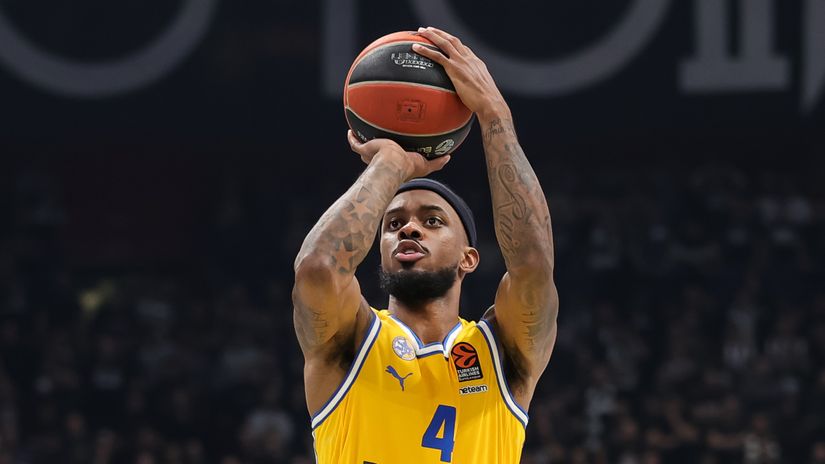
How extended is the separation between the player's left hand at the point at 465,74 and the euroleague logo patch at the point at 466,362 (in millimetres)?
836

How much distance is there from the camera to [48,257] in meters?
14.2

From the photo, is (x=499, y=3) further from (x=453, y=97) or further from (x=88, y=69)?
(x=453, y=97)

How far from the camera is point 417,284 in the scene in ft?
14.6

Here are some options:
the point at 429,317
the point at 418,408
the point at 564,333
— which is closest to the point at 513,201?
the point at 429,317

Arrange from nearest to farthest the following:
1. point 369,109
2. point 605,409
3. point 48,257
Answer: point 369,109, point 605,409, point 48,257

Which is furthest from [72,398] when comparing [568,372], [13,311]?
[568,372]

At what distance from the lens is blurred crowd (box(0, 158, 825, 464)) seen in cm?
1132

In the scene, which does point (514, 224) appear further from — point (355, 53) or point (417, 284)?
point (355, 53)

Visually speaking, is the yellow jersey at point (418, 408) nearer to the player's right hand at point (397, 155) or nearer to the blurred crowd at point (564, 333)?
the player's right hand at point (397, 155)

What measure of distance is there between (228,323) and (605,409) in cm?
413

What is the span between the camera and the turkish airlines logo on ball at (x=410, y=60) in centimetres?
436

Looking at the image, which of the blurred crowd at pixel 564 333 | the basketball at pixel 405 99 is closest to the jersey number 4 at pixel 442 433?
the basketball at pixel 405 99

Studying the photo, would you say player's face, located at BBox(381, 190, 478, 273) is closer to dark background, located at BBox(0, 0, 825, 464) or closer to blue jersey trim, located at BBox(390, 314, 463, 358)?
blue jersey trim, located at BBox(390, 314, 463, 358)

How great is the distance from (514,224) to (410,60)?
69 centimetres
